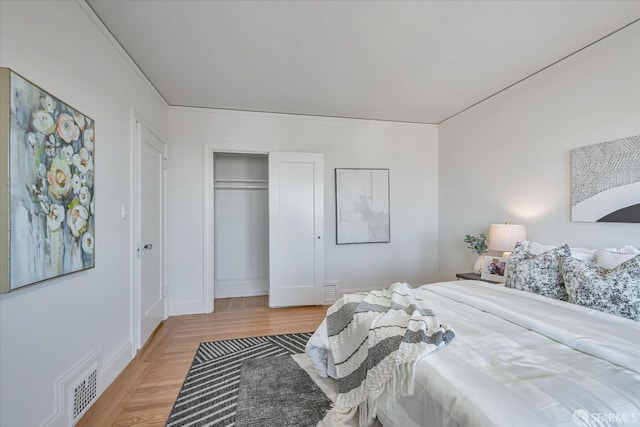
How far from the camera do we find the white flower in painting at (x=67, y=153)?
152 centimetres

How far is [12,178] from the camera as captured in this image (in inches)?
46.6

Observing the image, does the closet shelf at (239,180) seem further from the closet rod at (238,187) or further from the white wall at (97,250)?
the white wall at (97,250)

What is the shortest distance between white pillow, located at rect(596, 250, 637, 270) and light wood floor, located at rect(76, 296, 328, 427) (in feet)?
8.00

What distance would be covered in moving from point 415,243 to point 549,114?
2.23 m

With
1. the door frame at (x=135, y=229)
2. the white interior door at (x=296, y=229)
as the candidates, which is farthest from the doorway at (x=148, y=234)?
the white interior door at (x=296, y=229)

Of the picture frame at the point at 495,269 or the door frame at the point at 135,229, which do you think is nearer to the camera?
the door frame at the point at 135,229

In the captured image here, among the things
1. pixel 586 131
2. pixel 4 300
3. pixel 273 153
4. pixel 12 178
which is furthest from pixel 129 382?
pixel 586 131

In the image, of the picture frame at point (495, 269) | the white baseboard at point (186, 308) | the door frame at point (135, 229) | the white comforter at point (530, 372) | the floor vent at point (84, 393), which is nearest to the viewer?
the white comforter at point (530, 372)

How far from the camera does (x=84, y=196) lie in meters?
1.71

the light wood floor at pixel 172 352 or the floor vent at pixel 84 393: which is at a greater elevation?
the floor vent at pixel 84 393

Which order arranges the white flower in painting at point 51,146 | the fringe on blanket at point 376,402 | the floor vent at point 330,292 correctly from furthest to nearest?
the floor vent at point 330,292 → the white flower in painting at point 51,146 → the fringe on blanket at point 376,402

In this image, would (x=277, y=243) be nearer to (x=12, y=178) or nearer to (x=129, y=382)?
(x=129, y=382)

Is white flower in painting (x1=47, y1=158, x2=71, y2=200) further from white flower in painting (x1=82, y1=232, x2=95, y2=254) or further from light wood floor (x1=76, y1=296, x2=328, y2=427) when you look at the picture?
light wood floor (x1=76, y1=296, x2=328, y2=427)

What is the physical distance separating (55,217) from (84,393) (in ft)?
3.60
